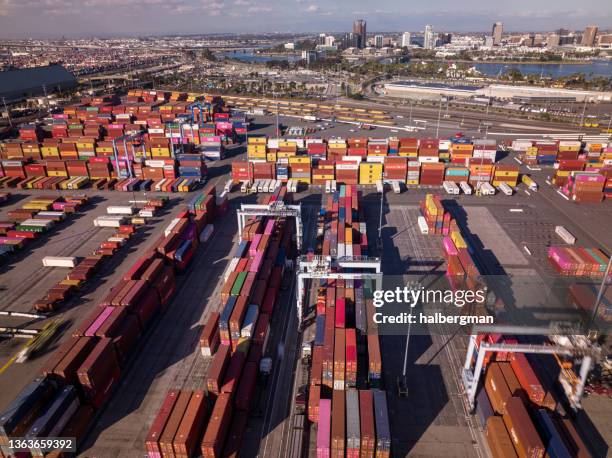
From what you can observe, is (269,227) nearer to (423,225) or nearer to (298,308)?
(298,308)

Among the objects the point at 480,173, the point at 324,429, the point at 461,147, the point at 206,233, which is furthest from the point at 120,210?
the point at 461,147

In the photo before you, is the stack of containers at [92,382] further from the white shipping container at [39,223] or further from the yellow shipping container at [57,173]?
the yellow shipping container at [57,173]

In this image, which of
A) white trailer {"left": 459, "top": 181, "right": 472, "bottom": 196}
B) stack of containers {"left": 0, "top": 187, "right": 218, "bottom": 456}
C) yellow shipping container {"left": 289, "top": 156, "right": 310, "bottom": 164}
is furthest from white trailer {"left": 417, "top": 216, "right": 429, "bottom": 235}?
stack of containers {"left": 0, "top": 187, "right": 218, "bottom": 456}

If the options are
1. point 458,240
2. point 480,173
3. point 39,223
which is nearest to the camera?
point 458,240

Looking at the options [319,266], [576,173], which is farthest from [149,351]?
[576,173]

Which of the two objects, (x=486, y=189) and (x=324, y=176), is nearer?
(x=486, y=189)

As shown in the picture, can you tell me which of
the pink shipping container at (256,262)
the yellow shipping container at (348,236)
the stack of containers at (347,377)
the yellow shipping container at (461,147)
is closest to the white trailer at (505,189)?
the yellow shipping container at (461,147)

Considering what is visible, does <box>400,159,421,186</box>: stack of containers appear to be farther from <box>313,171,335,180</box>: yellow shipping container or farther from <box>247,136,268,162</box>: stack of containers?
<box>247,136,268,162</box>: stack of containers

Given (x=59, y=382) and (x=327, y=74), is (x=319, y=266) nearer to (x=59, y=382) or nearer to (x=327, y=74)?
(x=59, y=382)
